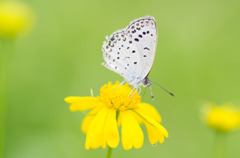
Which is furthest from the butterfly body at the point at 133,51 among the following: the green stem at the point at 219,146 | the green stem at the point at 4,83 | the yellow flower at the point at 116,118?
the green stem at the point at 4,83

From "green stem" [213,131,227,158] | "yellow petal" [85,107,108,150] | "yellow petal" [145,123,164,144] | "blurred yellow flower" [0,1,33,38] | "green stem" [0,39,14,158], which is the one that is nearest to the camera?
"yellow petal" [85,107,108,150]

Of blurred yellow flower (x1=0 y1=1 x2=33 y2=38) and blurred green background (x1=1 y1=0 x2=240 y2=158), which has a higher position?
blurred yellow flower (x1=0 y1=1 x2=33 y2=38)

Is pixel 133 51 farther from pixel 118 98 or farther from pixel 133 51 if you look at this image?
pixel 118 98

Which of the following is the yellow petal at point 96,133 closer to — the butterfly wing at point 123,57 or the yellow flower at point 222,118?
the butterfly wing at point 123,57

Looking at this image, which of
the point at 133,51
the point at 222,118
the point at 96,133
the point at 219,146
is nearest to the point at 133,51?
the point at 133,51

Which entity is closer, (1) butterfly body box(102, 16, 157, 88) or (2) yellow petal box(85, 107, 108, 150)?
(2) yellow petal box(85, 107, 108, 150)

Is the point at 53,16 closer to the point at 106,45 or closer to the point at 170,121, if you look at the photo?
the point at 170,121

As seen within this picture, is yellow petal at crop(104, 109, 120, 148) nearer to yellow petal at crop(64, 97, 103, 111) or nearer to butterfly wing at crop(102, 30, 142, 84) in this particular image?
yellow petal at crop(64, 97, 103, 111)

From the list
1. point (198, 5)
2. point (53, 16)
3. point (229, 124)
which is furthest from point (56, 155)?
point (198, 5)

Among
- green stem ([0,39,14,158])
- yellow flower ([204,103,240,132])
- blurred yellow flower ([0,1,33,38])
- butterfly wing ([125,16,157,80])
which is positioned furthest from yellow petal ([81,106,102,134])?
blurred yellow flower ([0,1,33,38])
